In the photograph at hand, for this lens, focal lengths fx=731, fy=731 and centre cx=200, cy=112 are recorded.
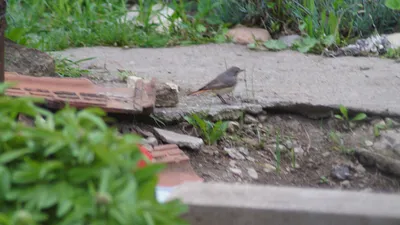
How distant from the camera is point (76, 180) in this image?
236 centimetres

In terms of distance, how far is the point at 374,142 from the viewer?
16.7 ft

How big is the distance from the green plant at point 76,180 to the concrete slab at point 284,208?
1.79 feet

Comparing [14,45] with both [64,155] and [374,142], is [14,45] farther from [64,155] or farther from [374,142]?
[64,155]

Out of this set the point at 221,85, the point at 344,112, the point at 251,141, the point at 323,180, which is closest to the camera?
the point at 323,180

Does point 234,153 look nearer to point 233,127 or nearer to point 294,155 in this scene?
point 233,127

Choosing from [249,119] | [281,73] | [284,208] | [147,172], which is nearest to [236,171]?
[249,119]

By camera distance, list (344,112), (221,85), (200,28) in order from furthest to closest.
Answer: (200,28) → (221,85) → (344,112)

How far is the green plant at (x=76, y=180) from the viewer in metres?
2.29

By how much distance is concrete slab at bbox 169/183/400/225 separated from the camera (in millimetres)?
2939

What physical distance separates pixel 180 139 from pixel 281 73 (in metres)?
2.19

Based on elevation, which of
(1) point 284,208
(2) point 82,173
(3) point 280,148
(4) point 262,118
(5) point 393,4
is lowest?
(3) point 280,148

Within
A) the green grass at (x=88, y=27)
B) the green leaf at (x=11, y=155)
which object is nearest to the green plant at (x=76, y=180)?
the green leaf at (x=11, y=155)

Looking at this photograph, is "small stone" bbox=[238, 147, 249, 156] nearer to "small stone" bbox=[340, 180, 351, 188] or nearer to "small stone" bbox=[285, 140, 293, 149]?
"small stone" bbox=[285, 140, 293, 149]

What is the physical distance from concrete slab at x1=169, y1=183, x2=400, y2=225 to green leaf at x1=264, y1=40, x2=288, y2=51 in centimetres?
489
